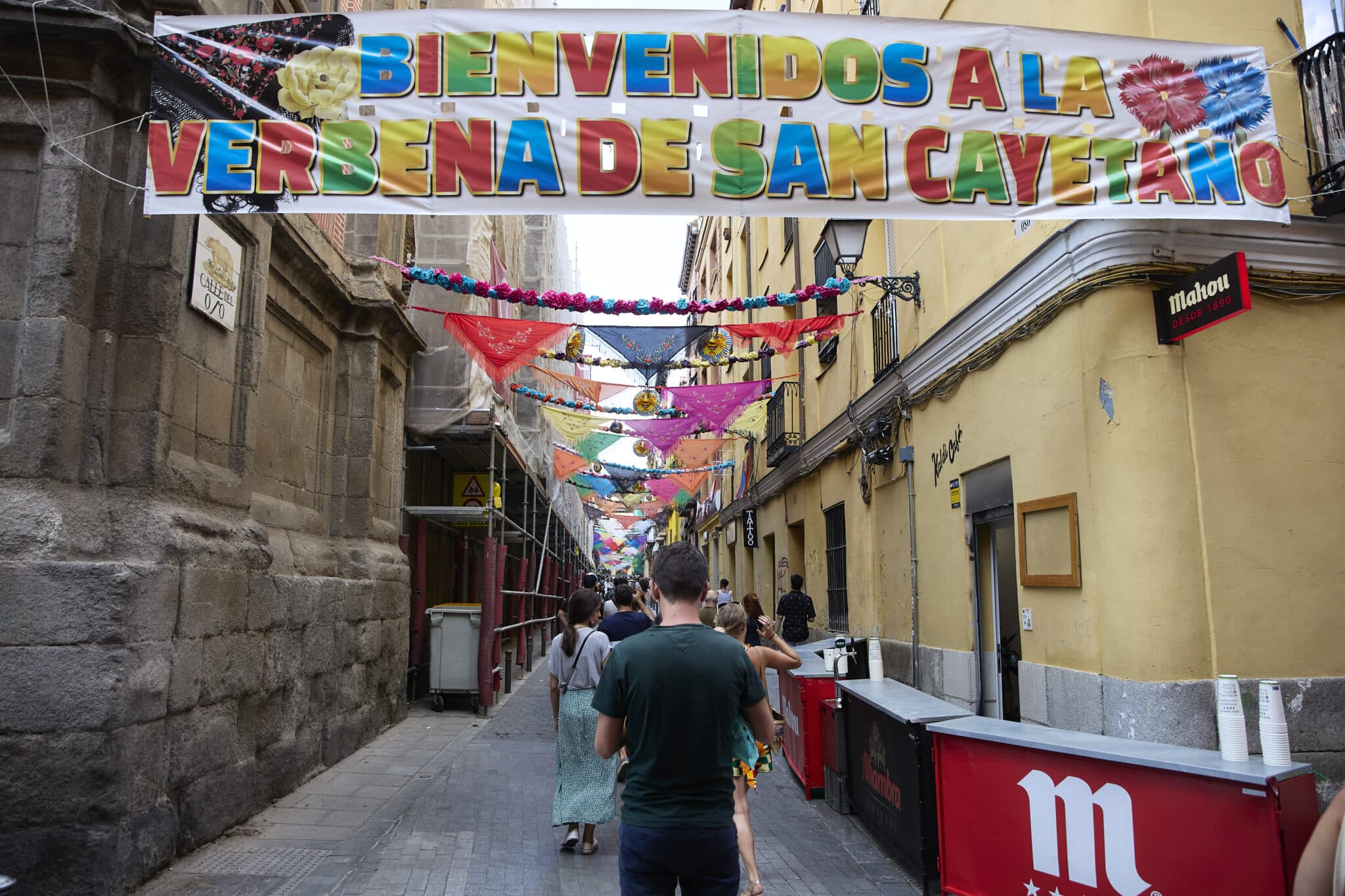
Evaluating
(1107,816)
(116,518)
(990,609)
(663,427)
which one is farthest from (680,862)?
(663,427)

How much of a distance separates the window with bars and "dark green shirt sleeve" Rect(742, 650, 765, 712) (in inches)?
377

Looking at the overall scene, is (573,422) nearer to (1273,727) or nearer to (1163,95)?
(1163,95)

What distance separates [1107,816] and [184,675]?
477cm

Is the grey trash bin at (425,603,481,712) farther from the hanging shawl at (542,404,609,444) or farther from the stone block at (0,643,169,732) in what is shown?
the stone block at (0,643,169,732)

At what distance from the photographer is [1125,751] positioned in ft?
12.4

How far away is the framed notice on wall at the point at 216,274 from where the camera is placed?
5.64 meters

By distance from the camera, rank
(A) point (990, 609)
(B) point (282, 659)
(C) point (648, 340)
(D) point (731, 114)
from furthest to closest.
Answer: (C) point (648, 340) < (A) point (990, 609) < (B) point (282, 659) < (D) point (731, 114)

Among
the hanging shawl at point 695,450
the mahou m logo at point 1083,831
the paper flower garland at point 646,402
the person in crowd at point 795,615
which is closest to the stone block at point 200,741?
the mahou m logo at point 1083,831

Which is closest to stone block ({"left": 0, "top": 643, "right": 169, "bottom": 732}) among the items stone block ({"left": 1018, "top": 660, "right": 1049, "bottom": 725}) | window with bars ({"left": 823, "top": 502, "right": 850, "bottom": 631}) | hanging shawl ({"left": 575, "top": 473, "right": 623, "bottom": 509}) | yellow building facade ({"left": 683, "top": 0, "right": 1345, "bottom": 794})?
yellow building facade ({"left": 683, "top": 0, "right": 1345, "bottom": 794})

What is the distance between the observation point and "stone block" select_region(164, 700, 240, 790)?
16.9ft

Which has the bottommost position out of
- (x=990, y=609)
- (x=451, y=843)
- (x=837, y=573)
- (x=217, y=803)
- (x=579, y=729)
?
(x=451, y=843)

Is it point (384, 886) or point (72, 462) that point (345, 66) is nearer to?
point (72, 462)

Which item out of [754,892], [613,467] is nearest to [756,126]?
[754,892]

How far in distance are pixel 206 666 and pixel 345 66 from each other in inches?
141
